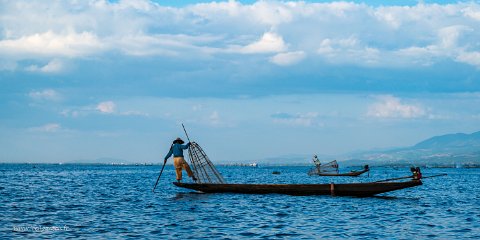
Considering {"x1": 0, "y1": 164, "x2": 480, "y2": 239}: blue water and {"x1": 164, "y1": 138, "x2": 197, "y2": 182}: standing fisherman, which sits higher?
{"x1": 164, "y1": 138, "x2": 197, "y2": 182}: standing fisherman

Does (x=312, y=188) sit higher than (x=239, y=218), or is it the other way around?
(x=312, y=188)

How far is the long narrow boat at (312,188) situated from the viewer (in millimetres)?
40562

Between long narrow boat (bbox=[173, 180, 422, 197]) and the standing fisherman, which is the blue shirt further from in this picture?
long narrow boat (bbox=[173, 180, 422, 197])

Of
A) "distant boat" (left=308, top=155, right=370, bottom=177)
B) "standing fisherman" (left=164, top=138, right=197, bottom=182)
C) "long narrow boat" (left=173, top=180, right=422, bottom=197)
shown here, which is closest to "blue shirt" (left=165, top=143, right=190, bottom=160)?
"standing fisherman" (left=164, top=138, right=197, bottom=182)

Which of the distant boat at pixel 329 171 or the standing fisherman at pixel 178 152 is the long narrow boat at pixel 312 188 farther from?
the distant boat at pixel 329 171

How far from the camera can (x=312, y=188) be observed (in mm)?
42438

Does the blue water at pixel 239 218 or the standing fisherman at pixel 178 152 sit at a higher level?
the standing fisherman at pixel 178 152

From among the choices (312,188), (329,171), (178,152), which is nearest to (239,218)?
(312,188)

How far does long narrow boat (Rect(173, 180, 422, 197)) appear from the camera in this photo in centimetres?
4056

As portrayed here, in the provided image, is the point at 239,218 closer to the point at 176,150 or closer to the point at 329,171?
the point at 176,150

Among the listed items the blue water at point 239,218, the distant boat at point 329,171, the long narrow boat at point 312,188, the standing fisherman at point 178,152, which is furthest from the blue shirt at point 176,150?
the distant boat at point 329,171

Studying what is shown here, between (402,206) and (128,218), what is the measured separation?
61.1 feet

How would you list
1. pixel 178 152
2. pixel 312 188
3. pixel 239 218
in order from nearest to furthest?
pixel 239 218 < pixel 312 188 < pixel 178 152

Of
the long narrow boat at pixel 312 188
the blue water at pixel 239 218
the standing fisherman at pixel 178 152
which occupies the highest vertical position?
the standing fisherman at pixel 178 152
